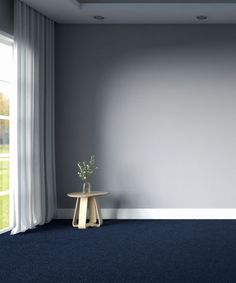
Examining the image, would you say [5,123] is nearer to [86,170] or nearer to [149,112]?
[86,170]

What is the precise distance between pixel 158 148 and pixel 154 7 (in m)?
2.22

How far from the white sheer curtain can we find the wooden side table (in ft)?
1.67

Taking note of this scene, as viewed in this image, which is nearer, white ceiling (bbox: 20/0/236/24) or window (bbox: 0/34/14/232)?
window (bbox: 0/34/14/232)

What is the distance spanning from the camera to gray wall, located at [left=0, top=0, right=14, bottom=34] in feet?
21.5

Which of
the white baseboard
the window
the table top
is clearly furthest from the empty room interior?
the window

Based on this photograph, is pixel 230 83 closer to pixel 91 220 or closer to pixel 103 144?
pixel 103 144

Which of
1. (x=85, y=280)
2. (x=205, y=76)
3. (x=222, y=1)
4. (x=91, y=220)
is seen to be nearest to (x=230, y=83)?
(x=205, y=76)

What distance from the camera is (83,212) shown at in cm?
713

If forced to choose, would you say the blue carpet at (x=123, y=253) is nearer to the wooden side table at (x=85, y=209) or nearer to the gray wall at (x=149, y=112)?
the wooden side table at (x=85, y=209)

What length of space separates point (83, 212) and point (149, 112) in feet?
6.61

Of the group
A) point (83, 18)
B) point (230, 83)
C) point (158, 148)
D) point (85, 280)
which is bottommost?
point (85, 280)

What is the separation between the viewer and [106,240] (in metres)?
→ 6.19

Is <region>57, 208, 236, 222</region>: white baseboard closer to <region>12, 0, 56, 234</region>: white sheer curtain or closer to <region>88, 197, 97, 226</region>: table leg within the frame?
<region>88, 197, 97, 226</region>: table leg

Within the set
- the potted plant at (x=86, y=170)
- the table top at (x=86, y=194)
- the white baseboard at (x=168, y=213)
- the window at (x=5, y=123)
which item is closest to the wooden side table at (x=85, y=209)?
the table top at (x=86, y=194)
